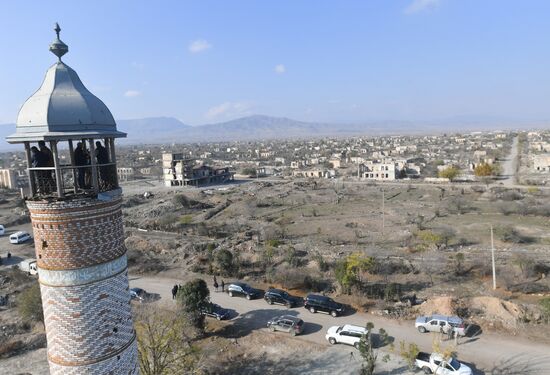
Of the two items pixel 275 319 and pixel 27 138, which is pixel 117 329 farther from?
pixel 275 319

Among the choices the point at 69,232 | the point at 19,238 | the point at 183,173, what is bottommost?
the point at 19,238

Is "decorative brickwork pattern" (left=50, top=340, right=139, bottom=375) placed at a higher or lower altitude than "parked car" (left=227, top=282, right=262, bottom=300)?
higher

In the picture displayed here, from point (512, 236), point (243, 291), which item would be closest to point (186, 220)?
point (243, 291)

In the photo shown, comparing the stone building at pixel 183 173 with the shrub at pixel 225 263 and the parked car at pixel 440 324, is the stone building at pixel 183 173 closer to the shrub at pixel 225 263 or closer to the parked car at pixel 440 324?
the shrub at pixel 225 263

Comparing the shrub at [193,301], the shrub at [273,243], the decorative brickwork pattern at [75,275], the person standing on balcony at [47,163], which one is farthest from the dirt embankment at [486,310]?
the person standing on balcony at [47,163]

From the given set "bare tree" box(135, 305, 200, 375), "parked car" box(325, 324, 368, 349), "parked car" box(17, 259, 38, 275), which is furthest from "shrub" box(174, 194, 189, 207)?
"parked car" box(325, 324, 368, 349)

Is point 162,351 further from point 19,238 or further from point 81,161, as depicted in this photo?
point 19,238

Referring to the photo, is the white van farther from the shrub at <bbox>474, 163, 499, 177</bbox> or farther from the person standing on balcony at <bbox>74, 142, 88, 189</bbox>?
the shrub at <bbox>474, 163, 499, 177</bbox>
